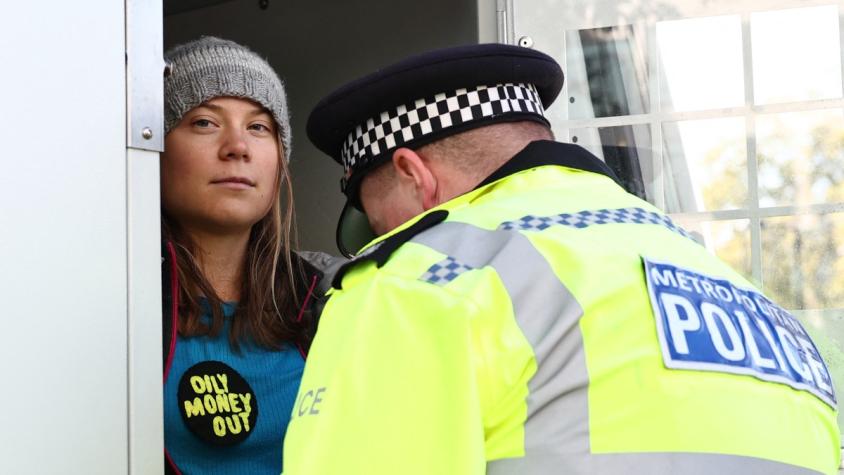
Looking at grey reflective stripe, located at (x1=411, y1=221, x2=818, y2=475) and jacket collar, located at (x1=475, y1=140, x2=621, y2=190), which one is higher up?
jacket collar, located at (x1=475, y1=140, x2=621, y2=190)

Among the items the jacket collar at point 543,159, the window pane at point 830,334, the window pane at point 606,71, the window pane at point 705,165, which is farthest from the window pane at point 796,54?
the jacket collar at point 543,159

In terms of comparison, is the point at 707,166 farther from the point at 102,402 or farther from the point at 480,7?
the point at 102,402

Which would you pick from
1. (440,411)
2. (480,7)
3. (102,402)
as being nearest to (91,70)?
(102,402)

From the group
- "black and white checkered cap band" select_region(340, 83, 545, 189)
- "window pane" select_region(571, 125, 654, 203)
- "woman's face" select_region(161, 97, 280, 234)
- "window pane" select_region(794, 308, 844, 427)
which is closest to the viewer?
"black and white checkered cap band" select_region(340, 83, 545, 189)

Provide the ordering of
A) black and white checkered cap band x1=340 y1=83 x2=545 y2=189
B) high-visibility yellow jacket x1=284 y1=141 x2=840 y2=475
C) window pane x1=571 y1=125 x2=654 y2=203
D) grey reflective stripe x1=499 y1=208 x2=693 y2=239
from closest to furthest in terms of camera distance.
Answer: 1. high-visibility yellow jacket x1=284 y1=141 x2=840 y2=475
2. grey reflective stripe x1=499 y1=208 x2=693 y2=239
3. black and white checkered cap band x1=340 y1=83 x2=545 y2=189
4. window pane x1=571 y1=125 x2=654 y2=203

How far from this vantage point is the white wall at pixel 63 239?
1.28 meters

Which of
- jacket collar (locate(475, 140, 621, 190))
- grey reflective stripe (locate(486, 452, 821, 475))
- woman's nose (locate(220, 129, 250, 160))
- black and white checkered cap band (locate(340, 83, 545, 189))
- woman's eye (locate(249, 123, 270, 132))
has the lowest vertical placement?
grey reflective stripe (locate(486, 452, 821, 475))

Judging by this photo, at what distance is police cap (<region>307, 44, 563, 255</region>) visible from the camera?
138 cm

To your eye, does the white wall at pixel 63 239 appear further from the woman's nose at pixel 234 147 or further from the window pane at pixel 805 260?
the window pane at pixel 805 260

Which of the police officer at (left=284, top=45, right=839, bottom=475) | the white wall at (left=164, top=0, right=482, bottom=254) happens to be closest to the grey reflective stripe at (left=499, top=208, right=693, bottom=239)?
the police officer at (left=284, top=45, right=839, bottom=475)

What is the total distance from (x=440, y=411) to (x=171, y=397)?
0.84 metres

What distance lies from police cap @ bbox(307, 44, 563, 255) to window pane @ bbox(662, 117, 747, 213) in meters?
1.09

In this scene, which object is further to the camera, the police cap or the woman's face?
the woman's face

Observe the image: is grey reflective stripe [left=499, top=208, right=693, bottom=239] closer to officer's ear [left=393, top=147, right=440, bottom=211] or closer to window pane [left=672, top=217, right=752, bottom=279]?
officer's ear [left=393, top=147, right=440, bottom=211]
